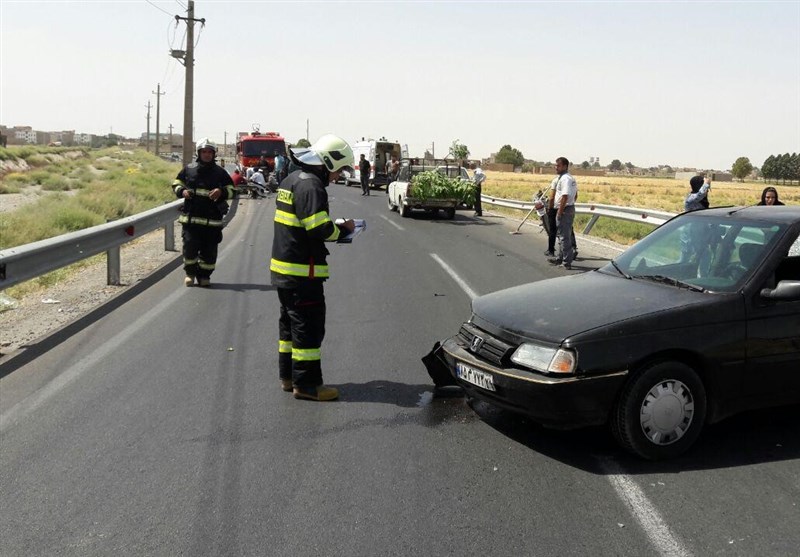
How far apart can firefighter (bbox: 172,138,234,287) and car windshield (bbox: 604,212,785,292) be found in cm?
615

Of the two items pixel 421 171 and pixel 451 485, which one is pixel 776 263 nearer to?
pixel 451 485

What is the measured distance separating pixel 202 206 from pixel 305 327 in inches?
211

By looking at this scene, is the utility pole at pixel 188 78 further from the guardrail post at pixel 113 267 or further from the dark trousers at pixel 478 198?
the guardrail post at pixel 113 267

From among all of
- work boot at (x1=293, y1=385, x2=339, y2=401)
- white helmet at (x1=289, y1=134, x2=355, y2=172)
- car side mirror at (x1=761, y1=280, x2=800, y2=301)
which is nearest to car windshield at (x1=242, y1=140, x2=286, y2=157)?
white helmet at (x1=289, y1=134, x2=355, y2=172)

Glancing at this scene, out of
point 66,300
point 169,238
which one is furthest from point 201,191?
point 169,238

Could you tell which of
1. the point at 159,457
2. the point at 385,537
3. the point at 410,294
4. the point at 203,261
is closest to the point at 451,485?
the point at 385,537

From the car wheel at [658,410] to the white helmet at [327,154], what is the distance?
8.62ft

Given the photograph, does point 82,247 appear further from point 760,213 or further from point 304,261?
point 760,213

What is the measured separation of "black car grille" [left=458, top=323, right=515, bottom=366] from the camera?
4684 mm

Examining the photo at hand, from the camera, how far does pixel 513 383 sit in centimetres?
450

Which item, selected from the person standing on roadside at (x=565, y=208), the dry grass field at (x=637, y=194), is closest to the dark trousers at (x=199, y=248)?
the person standing on roadside at (x=565, y=208)

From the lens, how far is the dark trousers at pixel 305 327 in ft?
18.4

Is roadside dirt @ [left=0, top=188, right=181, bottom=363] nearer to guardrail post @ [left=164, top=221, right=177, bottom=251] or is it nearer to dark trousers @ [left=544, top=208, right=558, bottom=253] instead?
guardrail post @ [left=164, top=221, right=177, bottom=251]

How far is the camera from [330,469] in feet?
14.4
